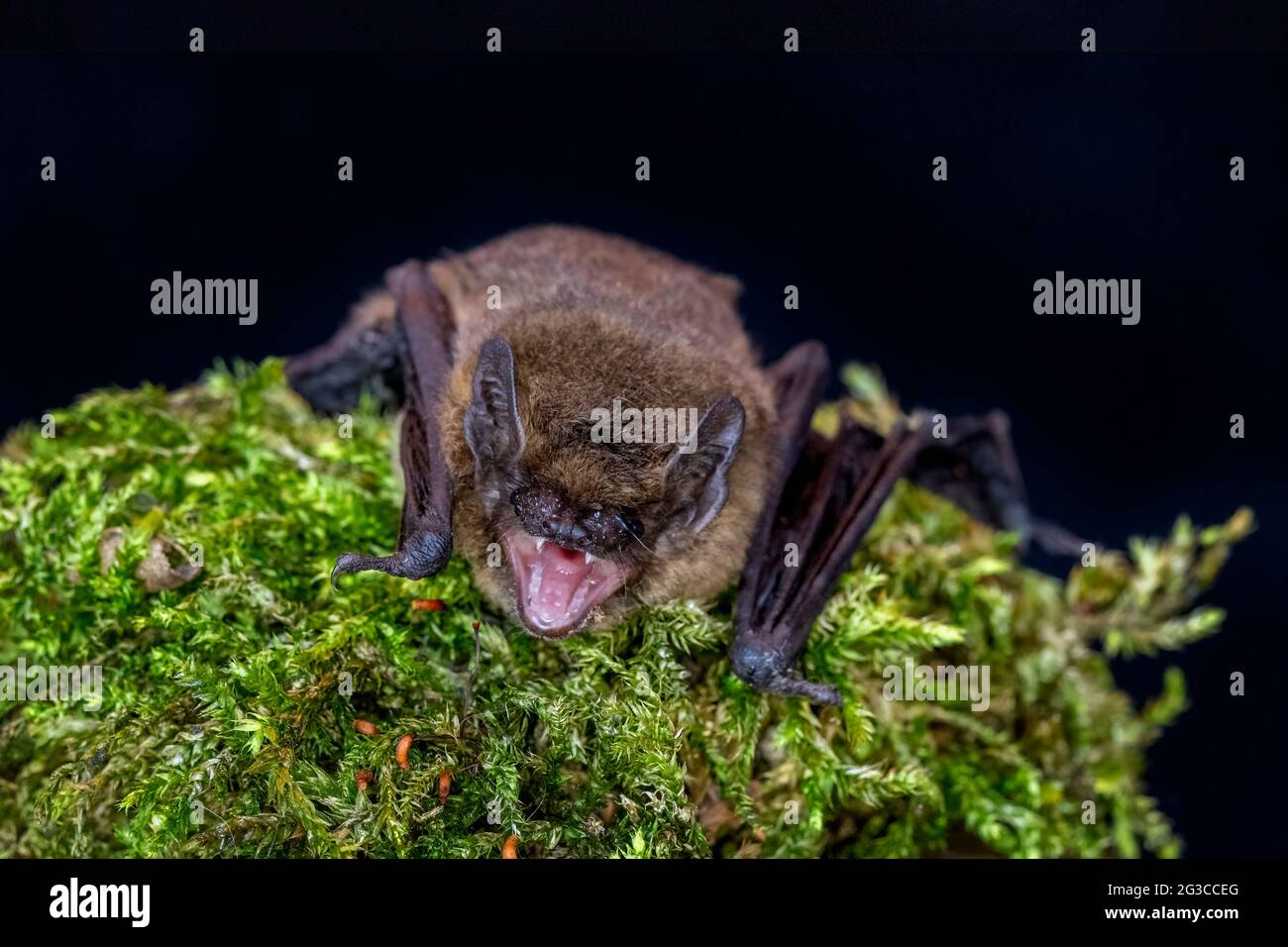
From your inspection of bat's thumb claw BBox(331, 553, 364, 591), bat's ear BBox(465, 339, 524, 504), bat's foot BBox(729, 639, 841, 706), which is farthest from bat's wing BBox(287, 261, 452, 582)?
bat's foot BBox(729, 639, 841, 706)

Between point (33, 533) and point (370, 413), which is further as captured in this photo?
point (370, 413)

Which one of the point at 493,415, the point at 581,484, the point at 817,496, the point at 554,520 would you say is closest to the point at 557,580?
the point at 554,520

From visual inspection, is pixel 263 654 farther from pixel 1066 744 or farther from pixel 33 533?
pixel 1066 744

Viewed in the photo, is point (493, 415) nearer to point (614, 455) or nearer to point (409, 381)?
point (614, 455)

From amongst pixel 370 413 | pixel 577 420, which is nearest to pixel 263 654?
pixel 577 420

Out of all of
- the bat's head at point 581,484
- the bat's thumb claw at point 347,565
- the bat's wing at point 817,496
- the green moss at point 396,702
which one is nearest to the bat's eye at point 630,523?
the bat's head at point 581,484

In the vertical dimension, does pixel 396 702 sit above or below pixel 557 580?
below

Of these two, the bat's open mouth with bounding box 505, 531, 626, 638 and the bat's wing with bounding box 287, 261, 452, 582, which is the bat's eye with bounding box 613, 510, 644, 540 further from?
the bat's wing with bounding box 287, 261, 452, 582

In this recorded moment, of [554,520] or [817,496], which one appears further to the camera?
[817,496]
